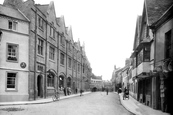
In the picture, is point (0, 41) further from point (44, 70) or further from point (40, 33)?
point (44, 70)

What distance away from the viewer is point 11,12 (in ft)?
72.3

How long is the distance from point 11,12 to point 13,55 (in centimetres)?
483

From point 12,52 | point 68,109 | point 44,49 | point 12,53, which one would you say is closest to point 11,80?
point 12,53

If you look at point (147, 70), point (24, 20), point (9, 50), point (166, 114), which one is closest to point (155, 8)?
point (147, 70)

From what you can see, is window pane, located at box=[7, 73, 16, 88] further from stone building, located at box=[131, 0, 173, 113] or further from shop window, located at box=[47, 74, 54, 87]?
stone building, located at box=[131, 0, 173, 113]

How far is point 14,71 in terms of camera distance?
70.6ft

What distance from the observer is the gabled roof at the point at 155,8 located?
1748 cm

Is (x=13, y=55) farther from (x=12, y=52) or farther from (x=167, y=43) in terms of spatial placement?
(x=167, y=43)

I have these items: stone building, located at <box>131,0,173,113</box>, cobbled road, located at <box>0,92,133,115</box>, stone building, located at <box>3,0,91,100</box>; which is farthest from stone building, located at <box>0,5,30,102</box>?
stone building, located at <box>131,0,173,113</box>

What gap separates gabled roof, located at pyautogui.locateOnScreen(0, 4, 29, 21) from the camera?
2122cm

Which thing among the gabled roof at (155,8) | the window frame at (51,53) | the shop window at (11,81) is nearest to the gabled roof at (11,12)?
the shop window at (11,81)

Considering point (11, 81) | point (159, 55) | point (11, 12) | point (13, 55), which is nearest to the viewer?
point (159, 55)

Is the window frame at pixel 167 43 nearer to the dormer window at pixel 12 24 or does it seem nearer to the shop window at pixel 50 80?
the dormer window at pixel 12 24

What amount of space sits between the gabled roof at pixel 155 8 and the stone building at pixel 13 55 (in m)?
13.4
